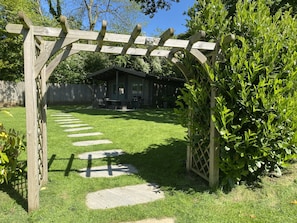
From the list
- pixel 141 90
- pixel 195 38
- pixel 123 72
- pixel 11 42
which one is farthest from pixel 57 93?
pixel 195 38

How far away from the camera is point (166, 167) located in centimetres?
434

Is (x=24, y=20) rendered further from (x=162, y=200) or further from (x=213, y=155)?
(x=213, y=155)

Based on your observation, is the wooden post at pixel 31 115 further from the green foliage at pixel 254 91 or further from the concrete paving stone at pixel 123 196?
the green foliage at pixel 254 91

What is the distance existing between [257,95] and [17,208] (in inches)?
129

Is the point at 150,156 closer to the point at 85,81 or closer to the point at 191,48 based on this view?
the point at 191,48

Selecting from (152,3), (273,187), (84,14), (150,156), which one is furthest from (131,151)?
(84,14)

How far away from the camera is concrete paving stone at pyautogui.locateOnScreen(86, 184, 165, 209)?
2.98 m

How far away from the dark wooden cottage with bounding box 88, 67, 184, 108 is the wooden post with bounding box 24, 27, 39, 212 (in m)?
13.2

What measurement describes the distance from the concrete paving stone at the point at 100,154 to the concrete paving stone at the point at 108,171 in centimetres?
65

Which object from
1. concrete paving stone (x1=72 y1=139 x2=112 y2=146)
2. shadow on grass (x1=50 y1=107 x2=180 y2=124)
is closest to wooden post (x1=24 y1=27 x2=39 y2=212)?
concrete paving stone (x1=72 y1=139 x2=112 y2=146)

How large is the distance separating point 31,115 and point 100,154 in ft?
8.72

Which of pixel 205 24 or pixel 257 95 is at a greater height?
pixel 205 24

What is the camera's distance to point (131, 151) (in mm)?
5406

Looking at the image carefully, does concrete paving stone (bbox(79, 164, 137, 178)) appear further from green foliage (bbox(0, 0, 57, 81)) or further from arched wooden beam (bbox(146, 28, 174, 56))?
green foliage (bbox(0, 0, 57, 81))
